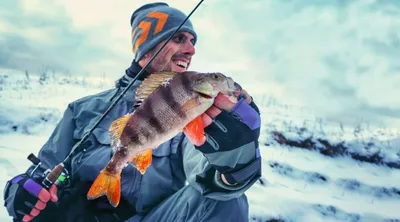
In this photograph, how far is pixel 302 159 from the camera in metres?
6.27

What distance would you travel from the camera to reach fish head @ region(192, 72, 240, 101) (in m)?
1.64

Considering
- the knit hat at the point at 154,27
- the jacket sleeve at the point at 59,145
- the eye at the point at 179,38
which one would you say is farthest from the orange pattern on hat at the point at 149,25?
the jacket sleeve at the point at 59,145

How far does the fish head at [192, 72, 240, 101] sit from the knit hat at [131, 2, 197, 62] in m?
1.65

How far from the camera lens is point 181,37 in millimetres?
3225

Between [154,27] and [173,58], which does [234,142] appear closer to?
[173,58]

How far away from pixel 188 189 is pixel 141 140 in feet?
2.94

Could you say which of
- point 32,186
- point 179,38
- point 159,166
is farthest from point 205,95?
point 179,38

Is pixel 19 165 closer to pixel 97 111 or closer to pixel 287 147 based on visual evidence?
pixel 97 111

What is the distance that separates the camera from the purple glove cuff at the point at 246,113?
1.86 meters

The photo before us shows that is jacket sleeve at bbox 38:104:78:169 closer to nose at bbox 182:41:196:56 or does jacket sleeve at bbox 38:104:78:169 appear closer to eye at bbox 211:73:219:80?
nose at bbox 182:41:196:56

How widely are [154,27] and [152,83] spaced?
1.71 metres

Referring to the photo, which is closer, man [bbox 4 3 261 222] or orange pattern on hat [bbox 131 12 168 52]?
man [bbox 4 3 261 222]

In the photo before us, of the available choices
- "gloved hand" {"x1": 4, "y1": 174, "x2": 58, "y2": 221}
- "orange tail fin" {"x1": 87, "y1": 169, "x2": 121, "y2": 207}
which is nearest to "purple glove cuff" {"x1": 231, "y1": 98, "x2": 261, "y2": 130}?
"orange tail fin" {"x1": 87, "y1": 169, "x2": 121, "y2": 207}

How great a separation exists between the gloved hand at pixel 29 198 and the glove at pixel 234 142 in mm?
1066
